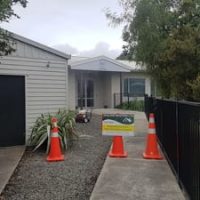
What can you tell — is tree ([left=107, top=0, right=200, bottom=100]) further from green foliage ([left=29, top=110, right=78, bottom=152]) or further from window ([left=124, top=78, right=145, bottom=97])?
window ([left=124, top=78, right=145, bottom=97])

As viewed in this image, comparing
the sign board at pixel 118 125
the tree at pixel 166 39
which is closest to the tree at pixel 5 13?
the sign board at pixel 118 125

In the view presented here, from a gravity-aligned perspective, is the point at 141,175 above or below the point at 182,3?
below

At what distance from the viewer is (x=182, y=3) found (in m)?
11.7

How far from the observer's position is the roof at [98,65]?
77.7ft

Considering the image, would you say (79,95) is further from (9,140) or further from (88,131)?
(9,140)

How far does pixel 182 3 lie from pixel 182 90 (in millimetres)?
3117

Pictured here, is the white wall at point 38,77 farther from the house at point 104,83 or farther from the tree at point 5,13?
the house at point 104,83

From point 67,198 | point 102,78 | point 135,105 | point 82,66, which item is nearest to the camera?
point 67,198

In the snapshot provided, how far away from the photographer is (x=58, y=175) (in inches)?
301

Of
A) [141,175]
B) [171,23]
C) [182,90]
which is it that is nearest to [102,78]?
[171,23]

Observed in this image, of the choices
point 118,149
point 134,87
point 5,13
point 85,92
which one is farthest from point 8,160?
point 134,87

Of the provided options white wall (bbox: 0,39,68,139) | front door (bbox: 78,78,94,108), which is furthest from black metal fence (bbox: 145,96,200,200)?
front door (bbox: 78,78,94,108)

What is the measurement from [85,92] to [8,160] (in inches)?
695

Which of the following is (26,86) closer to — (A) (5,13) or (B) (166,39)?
(B) (166,39)
